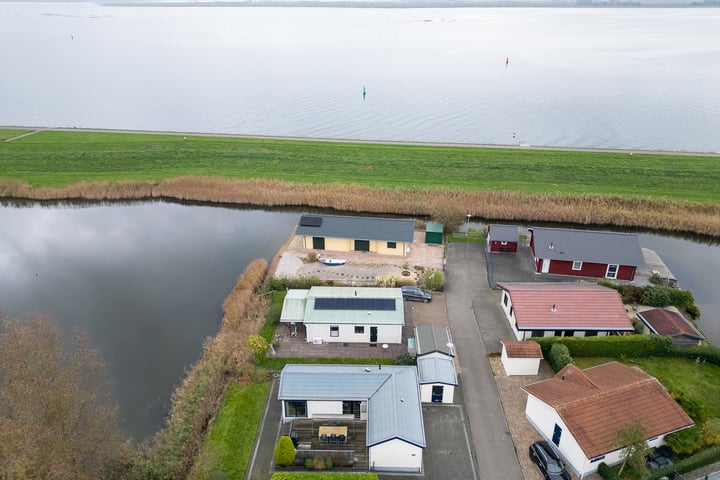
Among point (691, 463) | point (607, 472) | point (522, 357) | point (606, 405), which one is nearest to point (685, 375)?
point (691, 463)

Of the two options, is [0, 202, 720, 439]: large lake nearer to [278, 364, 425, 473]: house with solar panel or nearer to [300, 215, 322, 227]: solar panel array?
[300, 215, 322, 227]: solar panel array

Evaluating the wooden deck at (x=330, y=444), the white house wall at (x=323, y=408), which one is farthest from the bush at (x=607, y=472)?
the white house wall at (x=323, y=408)

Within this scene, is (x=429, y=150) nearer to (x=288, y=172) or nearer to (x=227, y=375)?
(x=288, y=172)

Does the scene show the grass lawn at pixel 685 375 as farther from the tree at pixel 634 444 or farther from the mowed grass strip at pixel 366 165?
the mowed grass strip at pixel 366 165

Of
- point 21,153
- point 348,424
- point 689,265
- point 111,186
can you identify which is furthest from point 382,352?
point 21,153

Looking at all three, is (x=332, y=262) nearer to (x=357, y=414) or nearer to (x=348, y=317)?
(x=348, y=317)

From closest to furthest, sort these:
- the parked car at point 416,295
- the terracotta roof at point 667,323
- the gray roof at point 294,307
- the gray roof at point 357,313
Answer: the terracotta roof at point 667,323
the gray roof at point 357,313
the gray roof at point 294,307
the parked car at point 416,295

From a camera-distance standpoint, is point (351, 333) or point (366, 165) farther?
point (366, 165)
